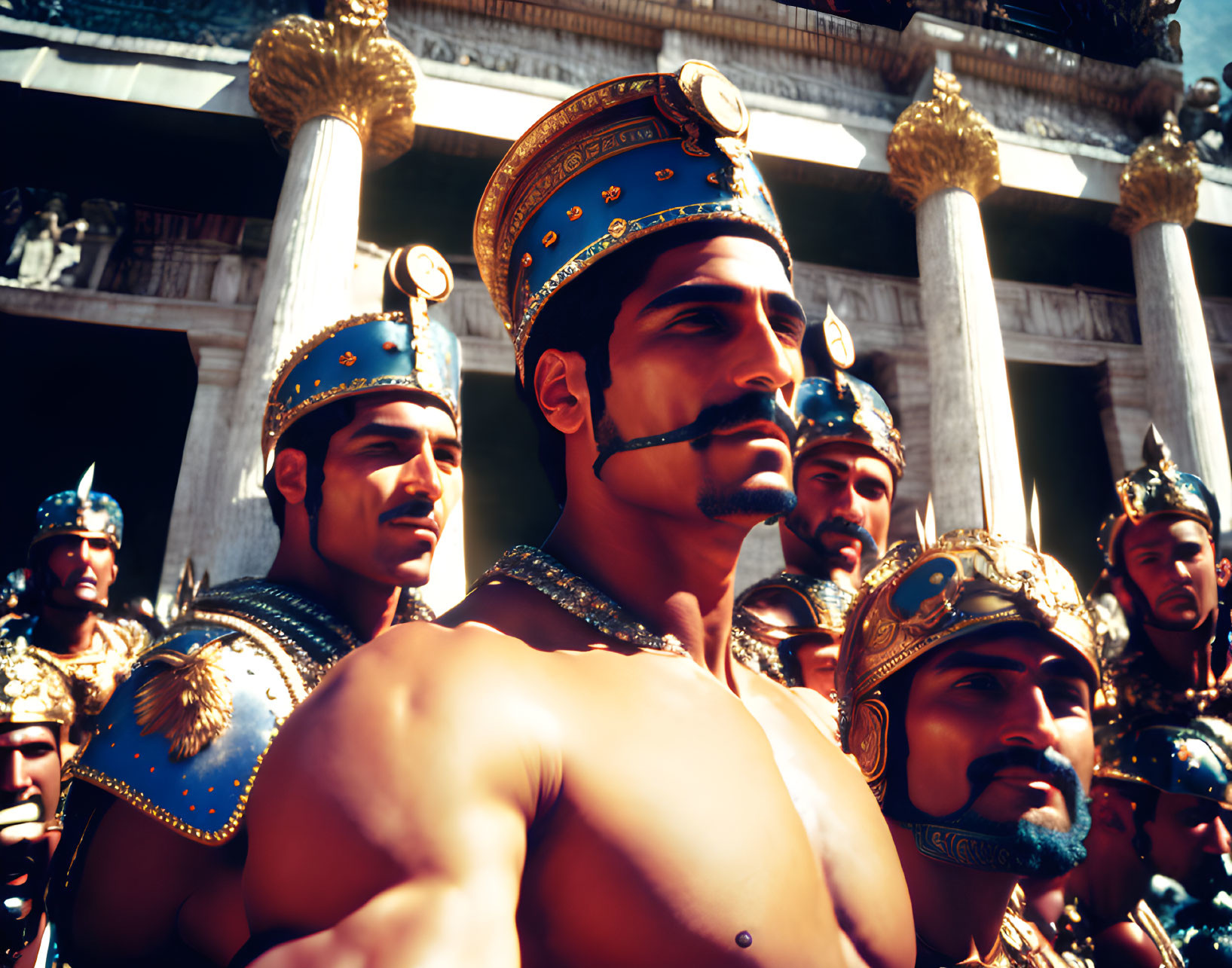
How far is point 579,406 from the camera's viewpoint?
5.02 feet

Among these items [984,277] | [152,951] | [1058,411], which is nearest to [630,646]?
[152,951]

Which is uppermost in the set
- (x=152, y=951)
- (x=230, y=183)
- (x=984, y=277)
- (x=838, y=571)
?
(x=230, y=183)

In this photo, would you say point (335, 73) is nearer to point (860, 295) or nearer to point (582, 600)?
point (860, 295)

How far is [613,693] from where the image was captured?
1.24 m

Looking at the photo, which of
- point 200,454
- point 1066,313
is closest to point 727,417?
point 200,454

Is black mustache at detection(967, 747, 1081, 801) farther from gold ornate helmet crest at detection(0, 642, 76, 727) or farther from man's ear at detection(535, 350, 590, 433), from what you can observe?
gold ornate helmet crest at detection(0, 642, 76, 727)

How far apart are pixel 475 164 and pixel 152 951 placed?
9574mm

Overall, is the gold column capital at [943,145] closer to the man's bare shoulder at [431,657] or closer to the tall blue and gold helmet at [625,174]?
the tall blue and gold helmet at [625,174]

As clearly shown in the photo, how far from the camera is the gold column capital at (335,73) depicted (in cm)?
852

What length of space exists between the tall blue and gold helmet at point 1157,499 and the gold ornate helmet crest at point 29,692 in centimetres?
487

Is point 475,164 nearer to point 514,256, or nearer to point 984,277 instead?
point 984,277

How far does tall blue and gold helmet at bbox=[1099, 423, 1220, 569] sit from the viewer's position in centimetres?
402

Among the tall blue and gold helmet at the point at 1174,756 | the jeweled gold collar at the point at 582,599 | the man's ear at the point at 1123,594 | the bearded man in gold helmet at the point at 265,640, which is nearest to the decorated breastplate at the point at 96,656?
the bearded man in gold helmet at the point at 265,640

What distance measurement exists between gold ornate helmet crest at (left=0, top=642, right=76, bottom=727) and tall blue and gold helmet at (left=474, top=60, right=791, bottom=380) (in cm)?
329
